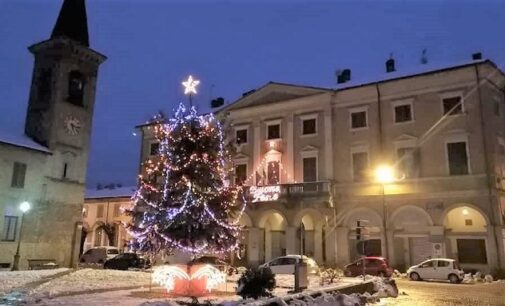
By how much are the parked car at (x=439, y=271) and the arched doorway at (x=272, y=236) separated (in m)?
11.5

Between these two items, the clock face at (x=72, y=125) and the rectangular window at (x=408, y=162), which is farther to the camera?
the clock face at (x=72, y=125)

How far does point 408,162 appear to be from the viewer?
2998 cm

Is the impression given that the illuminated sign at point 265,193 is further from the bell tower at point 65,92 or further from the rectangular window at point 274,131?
the bell tower at point 65,92

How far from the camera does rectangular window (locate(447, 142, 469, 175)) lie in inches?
1113

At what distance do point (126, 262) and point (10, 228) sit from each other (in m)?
7.71

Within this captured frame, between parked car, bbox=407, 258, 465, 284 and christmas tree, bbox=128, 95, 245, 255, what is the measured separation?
1322 centimetres

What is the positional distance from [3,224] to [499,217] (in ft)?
99.9

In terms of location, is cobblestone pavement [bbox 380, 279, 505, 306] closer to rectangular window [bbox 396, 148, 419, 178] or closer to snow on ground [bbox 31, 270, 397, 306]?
snow on ground [bbox 31, 270, 397, 306]

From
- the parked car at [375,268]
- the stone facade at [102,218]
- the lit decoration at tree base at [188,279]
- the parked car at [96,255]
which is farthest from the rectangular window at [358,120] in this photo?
the stone facade at [102,218]

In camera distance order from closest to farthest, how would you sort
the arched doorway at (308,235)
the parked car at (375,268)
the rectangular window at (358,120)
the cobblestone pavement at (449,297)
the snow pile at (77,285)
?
1. the snow pile at (77,285)
2. the cobblestone pavement at (449,297)
3. the parked car at (375,268)
4. the rectangular window at (358,120)
5. the arched doorway at (308,235)

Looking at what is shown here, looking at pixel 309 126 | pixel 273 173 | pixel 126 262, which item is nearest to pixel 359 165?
pixel 309 126

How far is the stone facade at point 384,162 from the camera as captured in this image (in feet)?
91.6

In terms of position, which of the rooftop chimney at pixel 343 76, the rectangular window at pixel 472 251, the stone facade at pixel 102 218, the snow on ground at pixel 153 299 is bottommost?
the snow on ground at pixel 153 299

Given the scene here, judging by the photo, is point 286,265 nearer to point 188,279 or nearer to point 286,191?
point 286,191
